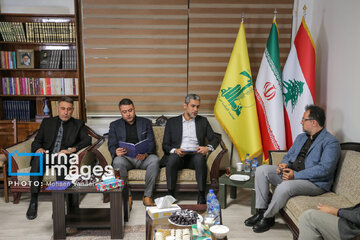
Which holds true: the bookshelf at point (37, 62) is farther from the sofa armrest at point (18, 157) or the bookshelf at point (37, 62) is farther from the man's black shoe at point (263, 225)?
the man's black shoe at point (263, 225)

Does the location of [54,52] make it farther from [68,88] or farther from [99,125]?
[99,125]

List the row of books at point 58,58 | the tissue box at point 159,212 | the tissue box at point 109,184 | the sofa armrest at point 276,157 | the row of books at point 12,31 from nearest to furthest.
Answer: the tissue box at point 159,212
the tissue box at point 109,184
the sofa armrest at point 276,157
the row of books at point 12,31
the row of books at point 58,58

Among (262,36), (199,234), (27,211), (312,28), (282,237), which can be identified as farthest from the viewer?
(262,36)

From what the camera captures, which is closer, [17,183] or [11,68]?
[17,183]

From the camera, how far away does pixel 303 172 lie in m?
2.53

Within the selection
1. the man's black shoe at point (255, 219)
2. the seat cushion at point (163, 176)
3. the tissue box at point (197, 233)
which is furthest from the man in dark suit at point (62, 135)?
the man's black shoe at point (255, 219)

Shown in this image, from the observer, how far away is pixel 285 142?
355 cm

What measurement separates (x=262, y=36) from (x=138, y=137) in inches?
83.5

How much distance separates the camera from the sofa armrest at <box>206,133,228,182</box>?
124 inches

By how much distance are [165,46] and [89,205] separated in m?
2.18

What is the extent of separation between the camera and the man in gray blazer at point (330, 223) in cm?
182

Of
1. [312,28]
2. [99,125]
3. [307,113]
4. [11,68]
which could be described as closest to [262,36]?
[312,28]

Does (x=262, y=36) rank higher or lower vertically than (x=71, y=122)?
higher

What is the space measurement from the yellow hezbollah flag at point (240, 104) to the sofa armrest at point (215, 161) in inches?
17.7
